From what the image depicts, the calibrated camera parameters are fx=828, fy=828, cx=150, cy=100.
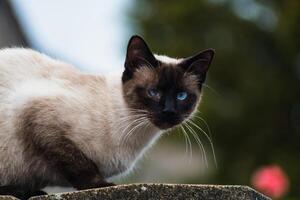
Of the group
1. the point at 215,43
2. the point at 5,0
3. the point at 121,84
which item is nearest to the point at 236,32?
the point at 215,43

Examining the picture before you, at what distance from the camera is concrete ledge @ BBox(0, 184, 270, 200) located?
10.6ft

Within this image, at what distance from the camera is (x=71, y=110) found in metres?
4.61

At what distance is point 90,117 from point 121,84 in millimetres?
438

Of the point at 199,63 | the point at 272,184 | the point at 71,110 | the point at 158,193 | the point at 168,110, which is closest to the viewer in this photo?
the point at 158,193

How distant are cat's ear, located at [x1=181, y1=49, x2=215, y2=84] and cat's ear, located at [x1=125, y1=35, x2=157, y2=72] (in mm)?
199

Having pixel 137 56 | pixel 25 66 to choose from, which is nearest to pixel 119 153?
pixel 137 56

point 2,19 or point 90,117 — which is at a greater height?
point 2,19

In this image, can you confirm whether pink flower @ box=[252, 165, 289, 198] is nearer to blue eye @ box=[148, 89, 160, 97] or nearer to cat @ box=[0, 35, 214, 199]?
cat @ box=[0, 35, 214, 199]

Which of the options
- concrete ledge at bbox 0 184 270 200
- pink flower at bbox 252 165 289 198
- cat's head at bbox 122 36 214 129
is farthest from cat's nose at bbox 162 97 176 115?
pink flower at bbox 252 165 289 198

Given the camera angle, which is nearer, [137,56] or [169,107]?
[169,107]

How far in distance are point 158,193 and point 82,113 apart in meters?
1.44

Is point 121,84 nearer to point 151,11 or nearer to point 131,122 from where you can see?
point 131,122

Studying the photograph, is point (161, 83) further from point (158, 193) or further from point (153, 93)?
point (158, 193)

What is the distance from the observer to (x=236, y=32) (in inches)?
456
